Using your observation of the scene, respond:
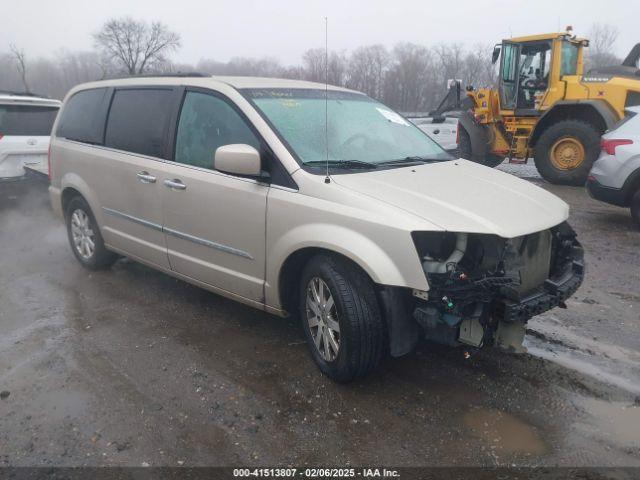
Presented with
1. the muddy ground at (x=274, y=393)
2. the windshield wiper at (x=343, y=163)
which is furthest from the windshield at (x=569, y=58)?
the windshield wiper at (x=343, y=163)

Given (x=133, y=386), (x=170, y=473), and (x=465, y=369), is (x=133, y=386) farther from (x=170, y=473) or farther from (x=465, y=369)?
(x=465, y=369)

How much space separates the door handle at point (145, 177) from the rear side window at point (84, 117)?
90 cm

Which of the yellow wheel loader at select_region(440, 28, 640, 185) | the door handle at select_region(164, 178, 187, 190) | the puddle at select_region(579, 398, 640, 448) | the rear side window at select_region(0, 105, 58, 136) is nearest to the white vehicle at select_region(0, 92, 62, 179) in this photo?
the rear side window at select_region(0, 105, 58, 136)

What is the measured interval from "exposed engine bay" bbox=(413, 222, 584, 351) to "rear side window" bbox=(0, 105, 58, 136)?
7.00 m

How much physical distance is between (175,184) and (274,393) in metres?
1.75

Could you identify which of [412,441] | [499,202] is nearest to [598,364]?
[499,202]

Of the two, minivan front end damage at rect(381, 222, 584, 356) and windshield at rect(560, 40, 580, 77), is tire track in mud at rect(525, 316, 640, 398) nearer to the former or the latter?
minivan front end damage at rect(381, 222, 584, 356)

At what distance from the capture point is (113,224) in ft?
15.7

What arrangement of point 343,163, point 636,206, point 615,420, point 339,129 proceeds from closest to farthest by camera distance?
point 615,420, point 343,163, point 339,129, point 636,206

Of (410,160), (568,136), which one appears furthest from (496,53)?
(410,160)

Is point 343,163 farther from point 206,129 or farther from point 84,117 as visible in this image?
point 84,117

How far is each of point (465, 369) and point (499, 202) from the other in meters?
1.11

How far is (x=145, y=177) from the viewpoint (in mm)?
4199

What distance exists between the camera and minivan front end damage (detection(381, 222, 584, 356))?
2.75m
